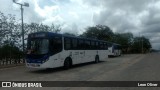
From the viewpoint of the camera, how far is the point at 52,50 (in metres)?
15.8

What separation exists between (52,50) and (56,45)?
2.27ft

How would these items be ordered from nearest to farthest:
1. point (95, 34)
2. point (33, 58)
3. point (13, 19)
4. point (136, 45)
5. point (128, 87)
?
point (128, 87) < point (33, 58) < point (13, 19) < point (95, 34) < point (136, 45)

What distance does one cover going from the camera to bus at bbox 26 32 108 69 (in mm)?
15375

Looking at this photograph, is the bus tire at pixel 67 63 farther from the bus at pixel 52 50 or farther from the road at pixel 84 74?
the road at pixel 84 74

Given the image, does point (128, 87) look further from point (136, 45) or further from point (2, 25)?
point (136, 45)

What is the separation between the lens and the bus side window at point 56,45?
1587 centimetres

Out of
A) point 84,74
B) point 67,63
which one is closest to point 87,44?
point 67,63

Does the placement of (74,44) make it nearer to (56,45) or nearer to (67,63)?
(67,63)

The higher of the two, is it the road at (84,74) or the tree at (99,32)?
the tree at (99,32)

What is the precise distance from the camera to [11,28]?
21984 mm

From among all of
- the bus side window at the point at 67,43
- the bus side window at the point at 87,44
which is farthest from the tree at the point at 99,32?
the bus side window at the point at 67,43

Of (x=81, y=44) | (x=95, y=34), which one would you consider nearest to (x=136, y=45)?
(x=95, y=34)

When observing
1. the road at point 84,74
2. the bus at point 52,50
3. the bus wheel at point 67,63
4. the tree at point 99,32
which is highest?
the tree at point 99,32

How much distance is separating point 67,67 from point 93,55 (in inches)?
259
